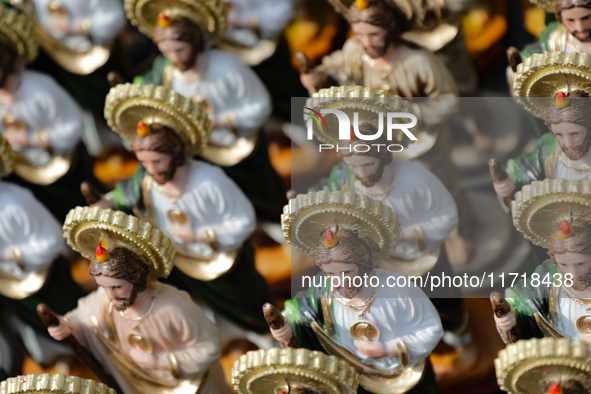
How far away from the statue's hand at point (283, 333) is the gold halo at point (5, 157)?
6.47ft

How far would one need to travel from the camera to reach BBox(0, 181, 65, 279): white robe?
22.9 ft

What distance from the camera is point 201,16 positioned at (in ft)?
23.5

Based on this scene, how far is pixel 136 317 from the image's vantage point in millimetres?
6133

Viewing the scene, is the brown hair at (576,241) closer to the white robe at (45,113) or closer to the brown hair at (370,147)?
the brown hair at (370,147)

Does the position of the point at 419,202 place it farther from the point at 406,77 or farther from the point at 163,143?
the point at 163,143

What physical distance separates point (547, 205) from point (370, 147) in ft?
3.01

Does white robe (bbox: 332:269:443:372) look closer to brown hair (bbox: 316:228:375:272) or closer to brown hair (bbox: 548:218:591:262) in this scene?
brown hair (bbox: 316:228:375:272)

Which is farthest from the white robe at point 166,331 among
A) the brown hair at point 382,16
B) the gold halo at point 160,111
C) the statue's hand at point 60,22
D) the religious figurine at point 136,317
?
the statue's hand at point 60,22

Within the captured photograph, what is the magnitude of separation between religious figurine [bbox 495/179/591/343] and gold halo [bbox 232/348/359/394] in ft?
2.24

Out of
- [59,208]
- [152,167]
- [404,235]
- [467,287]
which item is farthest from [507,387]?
[59,208]

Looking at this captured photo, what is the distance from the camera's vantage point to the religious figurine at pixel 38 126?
7395 mm

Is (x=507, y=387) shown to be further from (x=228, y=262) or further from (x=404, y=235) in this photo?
(x=228, y=262)

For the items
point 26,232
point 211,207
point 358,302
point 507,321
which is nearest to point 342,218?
point 358,302

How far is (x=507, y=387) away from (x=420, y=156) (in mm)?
1795
